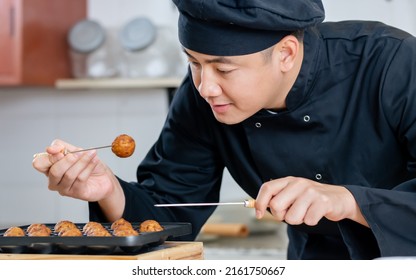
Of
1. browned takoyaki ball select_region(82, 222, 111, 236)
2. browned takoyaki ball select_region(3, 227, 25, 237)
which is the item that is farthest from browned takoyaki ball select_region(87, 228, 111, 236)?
Answer: browned takoyaki ball select_region(3, 227, 25, 237)

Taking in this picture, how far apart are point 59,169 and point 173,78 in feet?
6.29

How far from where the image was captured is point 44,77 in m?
3.44

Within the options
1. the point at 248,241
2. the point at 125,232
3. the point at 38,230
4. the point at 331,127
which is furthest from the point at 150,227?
the point at 248,241

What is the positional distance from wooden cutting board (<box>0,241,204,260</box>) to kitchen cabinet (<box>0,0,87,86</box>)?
2256mm

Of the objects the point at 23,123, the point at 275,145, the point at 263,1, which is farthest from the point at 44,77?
the point at 263,1

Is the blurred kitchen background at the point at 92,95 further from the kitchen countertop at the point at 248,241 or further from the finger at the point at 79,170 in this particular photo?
the finger at the point at 79,170

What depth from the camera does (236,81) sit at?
140 cm

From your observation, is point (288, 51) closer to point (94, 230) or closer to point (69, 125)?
point (94, 230)

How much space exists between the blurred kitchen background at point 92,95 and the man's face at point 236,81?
1528 millimetres

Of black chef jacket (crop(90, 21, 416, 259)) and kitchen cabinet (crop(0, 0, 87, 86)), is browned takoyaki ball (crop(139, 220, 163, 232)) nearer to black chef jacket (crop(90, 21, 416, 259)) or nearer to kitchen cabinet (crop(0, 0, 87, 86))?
black chef jacket (crop(90, 21, 416, 259))

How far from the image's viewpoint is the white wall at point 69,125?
3.57 meters

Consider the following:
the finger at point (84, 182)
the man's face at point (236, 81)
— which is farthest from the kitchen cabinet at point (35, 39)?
the man's face at point (236, 81)

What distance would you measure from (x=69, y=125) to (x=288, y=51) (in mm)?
2404
